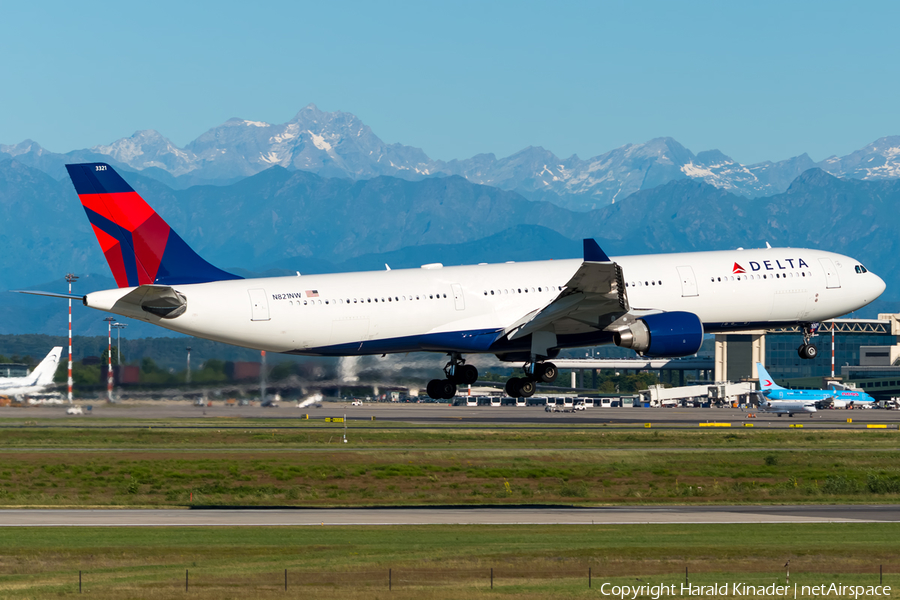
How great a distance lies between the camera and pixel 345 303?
4706 cm

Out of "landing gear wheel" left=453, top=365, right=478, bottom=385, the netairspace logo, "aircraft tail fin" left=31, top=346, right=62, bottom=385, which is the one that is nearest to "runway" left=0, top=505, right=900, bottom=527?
"landing gear wheel" left=453, top=365, right=478, bottom=385

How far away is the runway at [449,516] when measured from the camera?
146 ft

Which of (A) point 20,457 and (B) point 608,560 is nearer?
(B) point 608,560

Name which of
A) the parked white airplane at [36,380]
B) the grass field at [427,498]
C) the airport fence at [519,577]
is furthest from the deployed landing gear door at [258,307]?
the parked white airplane at [36,380]

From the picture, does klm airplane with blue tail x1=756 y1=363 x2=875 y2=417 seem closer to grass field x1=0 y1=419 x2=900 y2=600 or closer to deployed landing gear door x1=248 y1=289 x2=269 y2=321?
grass field x1=0 y1=419 x2=900 y2=600

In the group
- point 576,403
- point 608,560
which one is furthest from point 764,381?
point 608,560

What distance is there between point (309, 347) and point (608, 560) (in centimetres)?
1770

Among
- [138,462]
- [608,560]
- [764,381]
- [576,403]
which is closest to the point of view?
[608,560]

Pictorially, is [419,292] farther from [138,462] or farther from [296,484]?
[138,462]

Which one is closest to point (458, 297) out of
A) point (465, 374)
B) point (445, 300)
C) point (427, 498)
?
point (445, 300)

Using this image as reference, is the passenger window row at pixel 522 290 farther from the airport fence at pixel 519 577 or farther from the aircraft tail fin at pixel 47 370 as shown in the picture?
the aircraft tail fin at pixel 47 370

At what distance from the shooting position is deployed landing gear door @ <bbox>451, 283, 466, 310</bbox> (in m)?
48.8

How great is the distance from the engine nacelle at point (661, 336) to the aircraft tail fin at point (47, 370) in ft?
137

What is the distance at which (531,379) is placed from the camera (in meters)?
51.1
